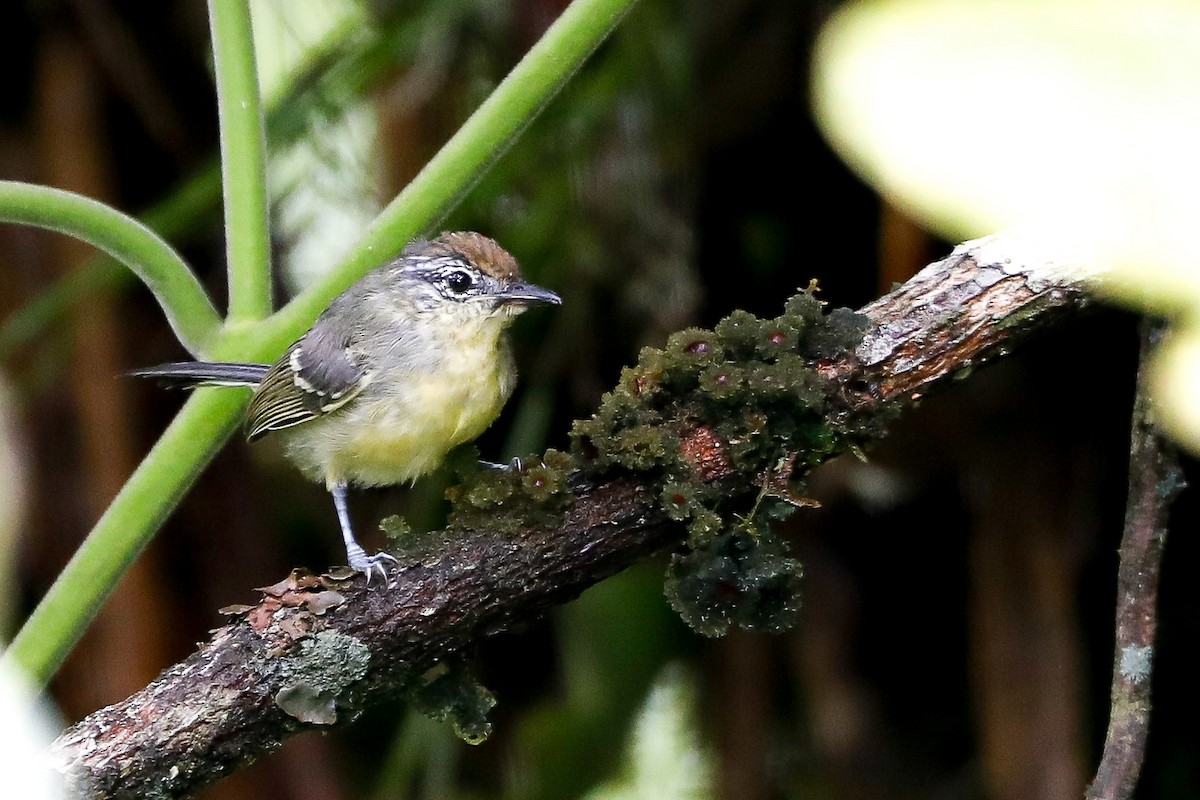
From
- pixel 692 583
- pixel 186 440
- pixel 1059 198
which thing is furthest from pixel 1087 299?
pixel 186 440

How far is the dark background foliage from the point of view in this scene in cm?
284

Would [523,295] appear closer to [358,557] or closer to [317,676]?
[358,557]

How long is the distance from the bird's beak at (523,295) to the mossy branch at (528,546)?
558 millimetres

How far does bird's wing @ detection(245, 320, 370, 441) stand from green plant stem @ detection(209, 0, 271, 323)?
1.63ft

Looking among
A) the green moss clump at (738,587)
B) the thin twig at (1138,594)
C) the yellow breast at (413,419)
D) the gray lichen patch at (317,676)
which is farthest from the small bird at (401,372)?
the thin twig at (1138,594)


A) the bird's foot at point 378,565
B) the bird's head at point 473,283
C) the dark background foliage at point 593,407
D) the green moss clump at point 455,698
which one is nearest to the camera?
the bird's foot at point 378,565

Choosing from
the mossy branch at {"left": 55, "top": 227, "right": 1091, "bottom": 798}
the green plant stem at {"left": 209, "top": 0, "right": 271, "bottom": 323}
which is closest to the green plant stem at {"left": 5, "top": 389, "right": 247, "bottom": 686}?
the mossy branch at {"left": 55, "top": 227, "right": 1091, "bottom": 798}

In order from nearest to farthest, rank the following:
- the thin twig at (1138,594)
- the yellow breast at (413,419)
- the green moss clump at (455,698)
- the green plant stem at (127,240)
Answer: the thin twig at (1138,594) < the green plant stem at (127,240) < the green moss clump at (455,698) < the yellow breast at (413,419)

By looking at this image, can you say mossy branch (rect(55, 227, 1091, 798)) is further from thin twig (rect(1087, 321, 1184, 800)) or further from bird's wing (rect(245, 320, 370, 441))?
bird's wing (rect(245, 320, 370, 441))

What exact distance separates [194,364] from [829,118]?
124 centimetres

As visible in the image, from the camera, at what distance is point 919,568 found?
127 inches

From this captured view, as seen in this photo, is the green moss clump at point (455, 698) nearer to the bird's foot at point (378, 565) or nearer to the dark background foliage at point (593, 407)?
the bird's foot at point (378, 565)

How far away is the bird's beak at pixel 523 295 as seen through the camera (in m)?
2.29

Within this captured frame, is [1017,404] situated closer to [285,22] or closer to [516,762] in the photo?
[516,762]
